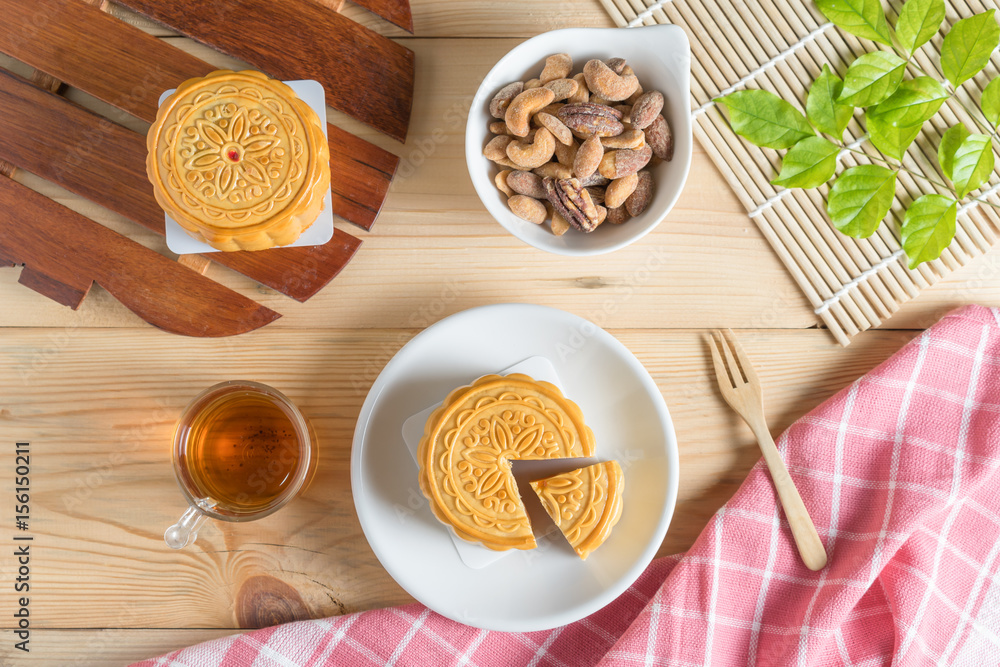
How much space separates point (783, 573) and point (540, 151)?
2.34 ft

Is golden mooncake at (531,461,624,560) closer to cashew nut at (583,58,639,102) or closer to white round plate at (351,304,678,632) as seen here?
white round plate at (351,304,678,632)

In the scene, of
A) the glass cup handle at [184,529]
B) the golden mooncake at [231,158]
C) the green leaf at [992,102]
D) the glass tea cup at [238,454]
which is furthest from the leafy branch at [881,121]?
the glass cup handle at [184,529]

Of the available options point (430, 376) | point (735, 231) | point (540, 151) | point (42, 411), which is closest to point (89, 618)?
point (42, 411)

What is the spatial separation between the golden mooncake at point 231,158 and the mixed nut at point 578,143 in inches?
10.2

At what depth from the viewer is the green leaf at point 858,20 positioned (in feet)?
3.33

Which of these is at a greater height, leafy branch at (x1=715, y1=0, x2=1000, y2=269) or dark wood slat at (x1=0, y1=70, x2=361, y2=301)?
→ dark wood slat at (x1=0, y1=70, x2=361, y2=301)

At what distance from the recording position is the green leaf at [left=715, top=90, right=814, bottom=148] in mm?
1025

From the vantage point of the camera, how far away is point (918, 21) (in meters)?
1.01

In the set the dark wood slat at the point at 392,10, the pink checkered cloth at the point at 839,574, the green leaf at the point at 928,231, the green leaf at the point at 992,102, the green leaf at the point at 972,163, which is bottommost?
the pink checkered cloth at the point at 839,574

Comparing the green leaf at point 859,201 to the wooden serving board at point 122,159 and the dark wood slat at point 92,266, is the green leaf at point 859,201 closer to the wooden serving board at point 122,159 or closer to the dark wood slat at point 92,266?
the wooden serving board at point 122,159

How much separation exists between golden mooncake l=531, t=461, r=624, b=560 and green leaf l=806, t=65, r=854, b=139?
1.94 ft

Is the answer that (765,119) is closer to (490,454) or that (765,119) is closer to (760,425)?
(760,425)

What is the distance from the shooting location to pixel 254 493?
1006 millimetres

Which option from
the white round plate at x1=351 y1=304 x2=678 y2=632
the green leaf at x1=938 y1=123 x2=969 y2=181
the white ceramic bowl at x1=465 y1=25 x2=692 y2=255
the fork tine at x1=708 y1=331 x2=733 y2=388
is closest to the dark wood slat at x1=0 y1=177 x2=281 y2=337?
the white round plate at x1=351 y1=304 x2=678 y2=632
